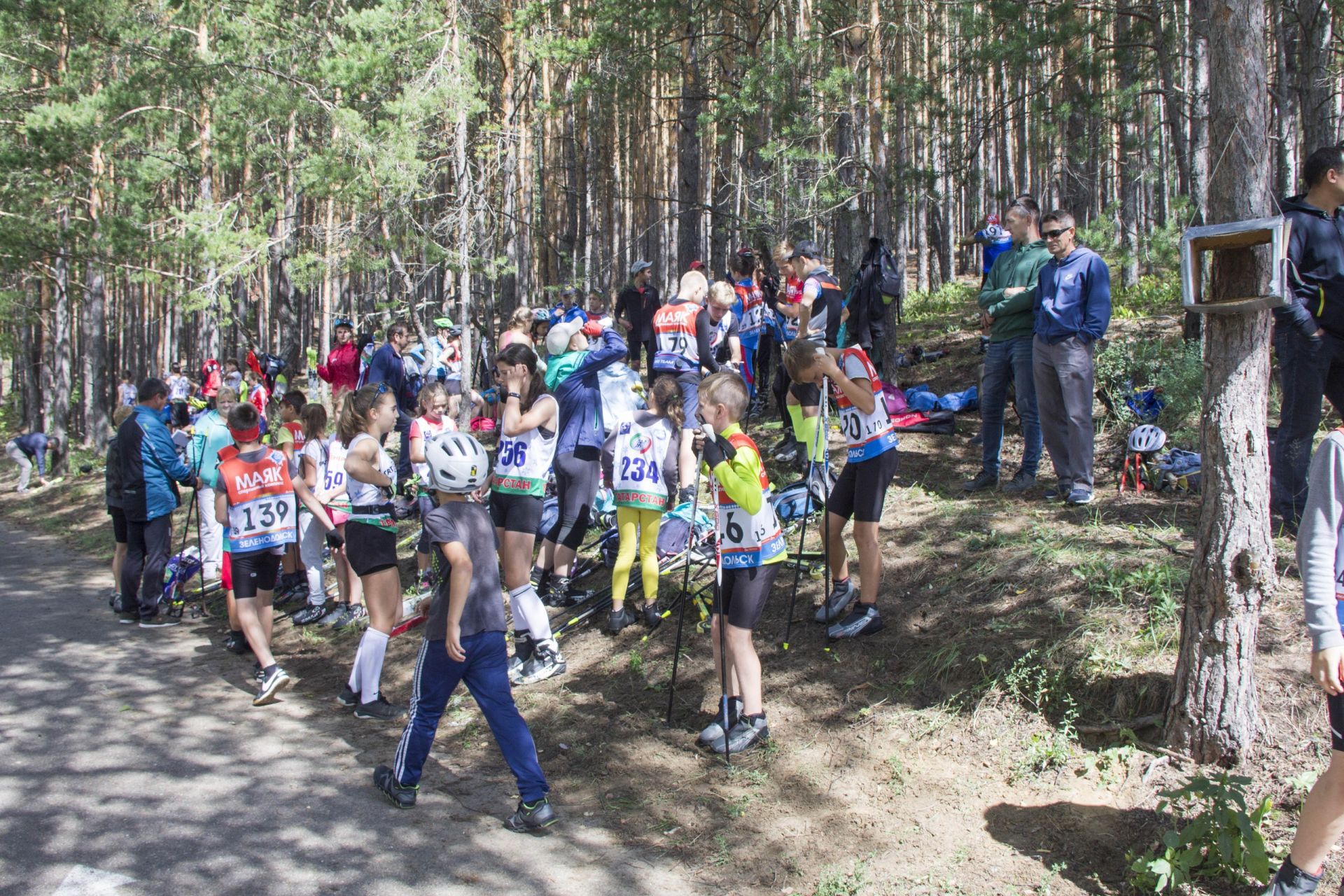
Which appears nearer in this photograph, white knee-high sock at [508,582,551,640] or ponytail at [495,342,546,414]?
white knee-high sock at [508,582,551,640]

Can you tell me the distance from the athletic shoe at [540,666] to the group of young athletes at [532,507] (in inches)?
0.4

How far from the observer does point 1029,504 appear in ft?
24.2

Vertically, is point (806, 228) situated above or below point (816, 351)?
Answer: above

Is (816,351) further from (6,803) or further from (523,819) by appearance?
(6,803)

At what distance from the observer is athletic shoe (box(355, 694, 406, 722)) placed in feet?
21.3

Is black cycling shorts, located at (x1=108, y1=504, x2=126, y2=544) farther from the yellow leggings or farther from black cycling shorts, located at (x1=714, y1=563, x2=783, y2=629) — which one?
black cycling shorts, located at (x1=714, y1=563, x2=783, y2=629)

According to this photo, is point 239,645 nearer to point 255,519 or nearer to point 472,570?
point 255,519

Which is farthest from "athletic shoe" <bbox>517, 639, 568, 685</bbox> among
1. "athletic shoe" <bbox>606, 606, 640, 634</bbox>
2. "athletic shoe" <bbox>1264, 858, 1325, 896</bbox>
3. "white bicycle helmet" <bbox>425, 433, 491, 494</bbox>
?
"athletic shoe" <bbox>1264, 858, 1325, 896</bbox>

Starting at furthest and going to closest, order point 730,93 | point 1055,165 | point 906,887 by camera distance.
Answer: point 1055,165 → point 730,93 → point 906,887

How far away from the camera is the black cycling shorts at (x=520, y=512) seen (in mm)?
6727

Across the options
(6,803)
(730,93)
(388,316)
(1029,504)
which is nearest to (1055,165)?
(730,93)

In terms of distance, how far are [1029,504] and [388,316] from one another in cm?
1132

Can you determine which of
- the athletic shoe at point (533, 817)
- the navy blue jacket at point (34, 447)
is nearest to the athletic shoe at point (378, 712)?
the athletic shoe at point (533, 817)

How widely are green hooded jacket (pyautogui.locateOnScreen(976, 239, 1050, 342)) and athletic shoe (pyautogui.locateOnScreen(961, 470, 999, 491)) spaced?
1.08m
